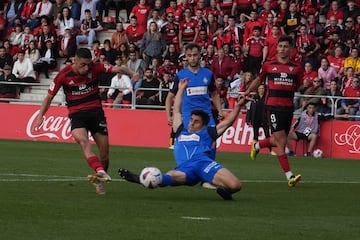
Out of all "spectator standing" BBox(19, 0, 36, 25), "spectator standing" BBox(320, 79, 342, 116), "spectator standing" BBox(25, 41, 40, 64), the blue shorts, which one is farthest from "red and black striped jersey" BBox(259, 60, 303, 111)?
"spectator standing" BBox(19, 0, 36, 25)

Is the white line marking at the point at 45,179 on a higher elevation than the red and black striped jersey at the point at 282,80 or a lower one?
lower

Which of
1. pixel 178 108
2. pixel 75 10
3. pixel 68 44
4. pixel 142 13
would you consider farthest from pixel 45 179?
pixel 75 10

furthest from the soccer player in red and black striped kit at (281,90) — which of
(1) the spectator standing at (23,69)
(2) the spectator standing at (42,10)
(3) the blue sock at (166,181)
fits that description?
(2) the spectator standing at (42,10)

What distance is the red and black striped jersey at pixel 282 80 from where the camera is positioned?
1811 cm

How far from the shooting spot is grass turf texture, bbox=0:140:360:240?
34.9 feet

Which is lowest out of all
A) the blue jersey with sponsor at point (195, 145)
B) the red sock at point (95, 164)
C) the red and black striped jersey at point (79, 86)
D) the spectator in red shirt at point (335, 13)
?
the red sock at point (95, 164)

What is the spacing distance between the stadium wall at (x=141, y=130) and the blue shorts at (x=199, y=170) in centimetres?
1365

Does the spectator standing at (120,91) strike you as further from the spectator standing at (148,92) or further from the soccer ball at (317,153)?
the soccer ball at (317,153)

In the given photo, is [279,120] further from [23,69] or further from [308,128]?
[23,69]

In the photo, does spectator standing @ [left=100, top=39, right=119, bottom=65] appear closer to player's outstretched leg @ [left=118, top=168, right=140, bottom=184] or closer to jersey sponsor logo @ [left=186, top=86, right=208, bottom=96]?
jersey sponsor logo @ [left=186, top=86, right=208, bottom=96]

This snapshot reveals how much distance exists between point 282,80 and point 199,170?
4.48 metres

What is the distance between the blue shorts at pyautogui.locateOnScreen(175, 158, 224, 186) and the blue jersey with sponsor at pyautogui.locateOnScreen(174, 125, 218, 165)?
0.07 m

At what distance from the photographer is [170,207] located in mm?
13023

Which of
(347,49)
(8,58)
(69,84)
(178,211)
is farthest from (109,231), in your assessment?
(8,58)
